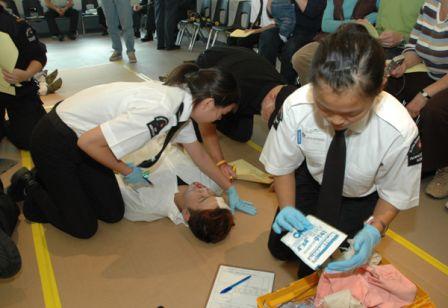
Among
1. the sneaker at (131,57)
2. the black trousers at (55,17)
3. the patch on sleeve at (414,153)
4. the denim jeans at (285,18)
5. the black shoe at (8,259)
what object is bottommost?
the black trousers at (55,17)

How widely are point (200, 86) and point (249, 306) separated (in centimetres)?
99

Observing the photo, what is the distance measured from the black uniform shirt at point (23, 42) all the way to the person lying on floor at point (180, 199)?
1119 millimetres

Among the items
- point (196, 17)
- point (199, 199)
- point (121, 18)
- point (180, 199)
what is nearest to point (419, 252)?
point (199, 199)

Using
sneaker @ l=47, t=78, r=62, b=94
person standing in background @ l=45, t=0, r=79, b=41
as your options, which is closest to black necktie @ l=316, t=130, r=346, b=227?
sneaker @ l=47, t=78, r=62, b=94

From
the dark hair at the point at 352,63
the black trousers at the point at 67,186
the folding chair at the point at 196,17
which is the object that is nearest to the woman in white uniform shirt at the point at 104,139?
the black trousers at the point at 67,186

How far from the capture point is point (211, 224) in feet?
6.11

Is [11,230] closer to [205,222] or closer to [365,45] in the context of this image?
[205,222]

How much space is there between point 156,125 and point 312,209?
82 centimetres

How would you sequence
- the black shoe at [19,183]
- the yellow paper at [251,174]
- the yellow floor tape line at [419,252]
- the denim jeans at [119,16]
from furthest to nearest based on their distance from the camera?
the denim jeans at [119,16], the yellow paper at [251,174], the black shoe at [19,183], the yellow floor tape line at [419,252]

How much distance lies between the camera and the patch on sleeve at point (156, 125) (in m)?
1.56

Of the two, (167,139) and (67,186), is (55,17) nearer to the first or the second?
(67,186)

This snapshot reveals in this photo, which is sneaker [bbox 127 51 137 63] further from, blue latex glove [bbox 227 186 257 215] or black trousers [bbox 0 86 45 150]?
blue latex glove [bbox 227 186 257 215]

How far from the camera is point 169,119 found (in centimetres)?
161

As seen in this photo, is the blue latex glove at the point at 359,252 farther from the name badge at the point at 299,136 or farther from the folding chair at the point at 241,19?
the folding chair at the point at 241,19
